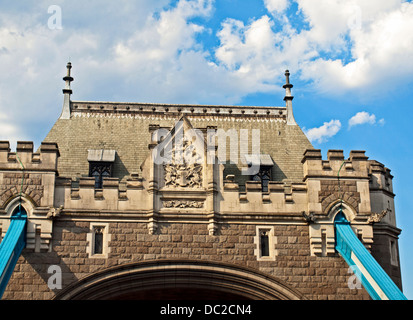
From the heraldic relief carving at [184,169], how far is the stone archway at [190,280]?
2645 millimetres

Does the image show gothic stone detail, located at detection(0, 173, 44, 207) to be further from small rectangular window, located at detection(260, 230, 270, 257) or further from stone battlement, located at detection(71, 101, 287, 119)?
small rectangular window, located at detection(260, 230, 270, 257)

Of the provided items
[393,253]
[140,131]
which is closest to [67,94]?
[140,131]

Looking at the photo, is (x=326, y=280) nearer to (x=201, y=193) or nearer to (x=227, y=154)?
(x=201, y=193)

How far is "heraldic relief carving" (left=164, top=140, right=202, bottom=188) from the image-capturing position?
2219 centimetres

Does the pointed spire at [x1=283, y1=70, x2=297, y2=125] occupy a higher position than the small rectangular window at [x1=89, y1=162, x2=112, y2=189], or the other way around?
the pointed spire at [x1=283, y1=70, x2=297, y2=125]

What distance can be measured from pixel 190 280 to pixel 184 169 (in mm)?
3723

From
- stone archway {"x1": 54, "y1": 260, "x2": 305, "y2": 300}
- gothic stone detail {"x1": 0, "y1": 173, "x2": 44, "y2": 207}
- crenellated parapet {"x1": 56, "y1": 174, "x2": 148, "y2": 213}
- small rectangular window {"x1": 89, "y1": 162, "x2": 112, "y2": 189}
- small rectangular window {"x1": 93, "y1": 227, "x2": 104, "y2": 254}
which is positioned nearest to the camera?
stone archway {"x1": 54, "y1": 260, "x2": 305, "y2": 300}

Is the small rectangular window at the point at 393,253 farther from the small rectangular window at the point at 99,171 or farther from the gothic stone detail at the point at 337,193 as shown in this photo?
the small rectangular window at the point at 99,171

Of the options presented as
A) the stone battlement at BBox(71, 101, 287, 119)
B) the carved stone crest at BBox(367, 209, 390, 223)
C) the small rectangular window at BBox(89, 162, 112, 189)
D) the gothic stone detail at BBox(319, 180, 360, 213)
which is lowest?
the carved stone crest at BBox(367, 209, 390, 223)

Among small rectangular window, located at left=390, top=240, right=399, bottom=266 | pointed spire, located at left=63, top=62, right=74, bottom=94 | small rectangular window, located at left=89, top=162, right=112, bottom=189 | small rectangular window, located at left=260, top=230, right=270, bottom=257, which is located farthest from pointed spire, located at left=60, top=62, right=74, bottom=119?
small rectangular window, located at left=390, top=240, right=399, bottom=266

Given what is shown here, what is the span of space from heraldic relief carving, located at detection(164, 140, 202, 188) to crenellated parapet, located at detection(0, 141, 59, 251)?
3.85 metres

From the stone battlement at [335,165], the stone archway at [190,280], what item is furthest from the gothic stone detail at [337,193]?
the stone archway at [190,280]

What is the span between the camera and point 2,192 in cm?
2159

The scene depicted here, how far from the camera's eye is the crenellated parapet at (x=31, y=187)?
21172mm
